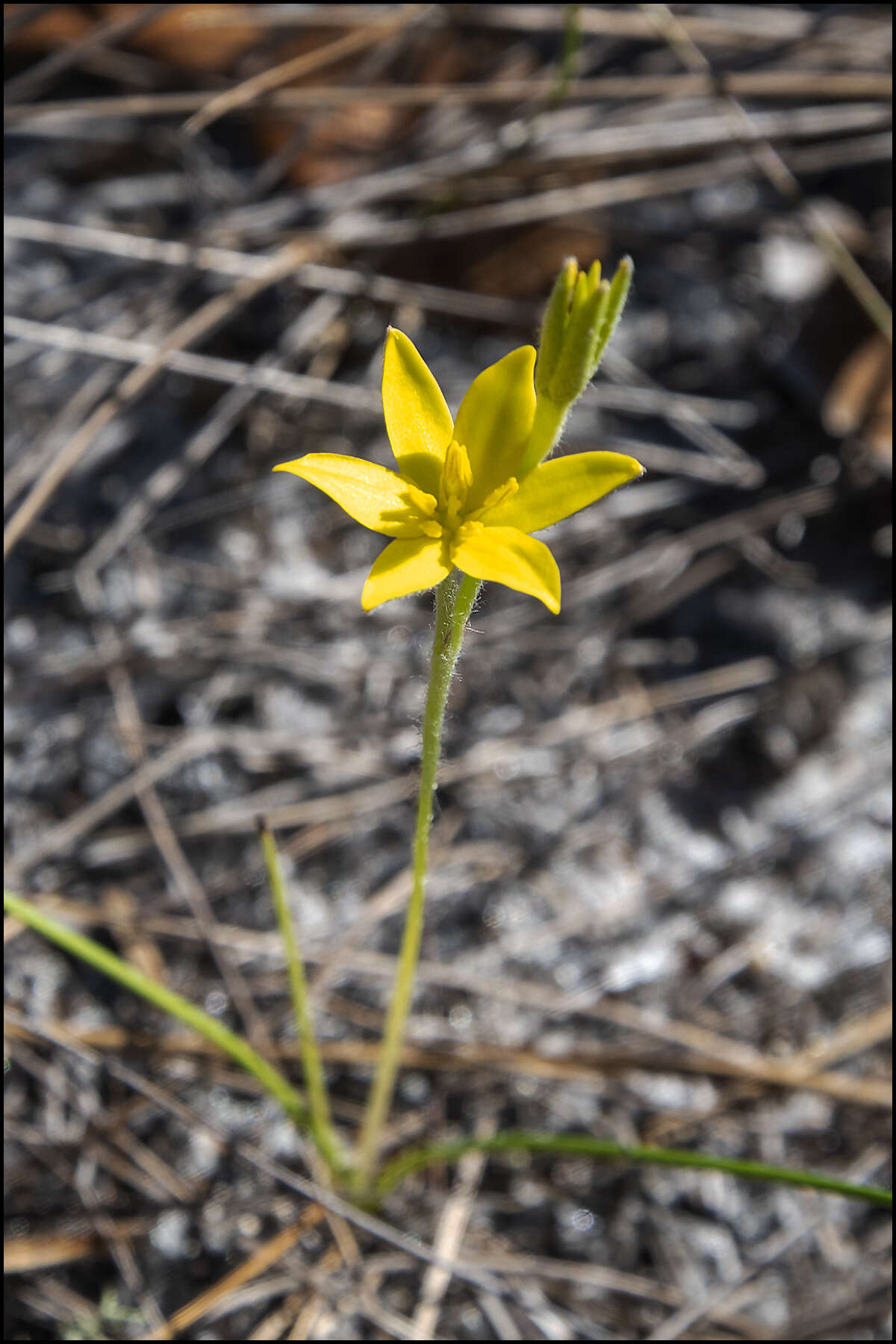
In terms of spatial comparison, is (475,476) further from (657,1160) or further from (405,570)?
(657,1160)

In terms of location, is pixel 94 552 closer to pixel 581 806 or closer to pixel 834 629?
pixel 581 806

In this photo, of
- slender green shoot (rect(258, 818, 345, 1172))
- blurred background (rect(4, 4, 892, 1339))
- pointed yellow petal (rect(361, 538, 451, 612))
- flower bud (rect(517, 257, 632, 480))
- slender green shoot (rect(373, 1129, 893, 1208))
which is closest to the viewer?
pointed yellow petal (rect(361, 538, 451, 612))

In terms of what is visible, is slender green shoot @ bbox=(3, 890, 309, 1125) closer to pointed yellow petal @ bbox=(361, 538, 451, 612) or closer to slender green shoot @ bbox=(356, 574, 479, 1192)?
slender green shoot @ bbox=(356, 574, 479, 1192)

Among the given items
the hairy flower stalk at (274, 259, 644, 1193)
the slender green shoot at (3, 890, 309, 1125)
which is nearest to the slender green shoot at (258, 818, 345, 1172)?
the slender green shoot at (3, 890, 309, 1125)

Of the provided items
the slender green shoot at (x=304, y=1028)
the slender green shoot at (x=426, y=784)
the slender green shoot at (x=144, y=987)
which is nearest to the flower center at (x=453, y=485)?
the slender green shoot at (x=426, y=784)

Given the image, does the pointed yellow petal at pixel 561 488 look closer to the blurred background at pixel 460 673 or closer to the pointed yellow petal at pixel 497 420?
the pointed yellow petal at pixel 497 420

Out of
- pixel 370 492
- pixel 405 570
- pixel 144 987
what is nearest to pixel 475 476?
pixel 370 492

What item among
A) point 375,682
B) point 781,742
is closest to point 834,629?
point 781,742
